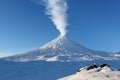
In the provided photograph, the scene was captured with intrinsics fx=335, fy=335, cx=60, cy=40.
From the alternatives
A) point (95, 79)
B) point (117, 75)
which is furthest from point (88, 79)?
point (117, 75)

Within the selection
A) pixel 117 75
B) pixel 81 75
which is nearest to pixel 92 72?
pixel 81 75

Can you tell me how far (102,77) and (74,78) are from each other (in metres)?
5.35

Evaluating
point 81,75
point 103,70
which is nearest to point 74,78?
point 81,75

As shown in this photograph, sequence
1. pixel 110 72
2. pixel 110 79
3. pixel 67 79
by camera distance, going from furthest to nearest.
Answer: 1. pixel 67 79
2. pixel 110 72
3. pixel 110 79

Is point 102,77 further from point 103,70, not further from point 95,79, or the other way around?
point 103,70

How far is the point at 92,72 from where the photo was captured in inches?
1916

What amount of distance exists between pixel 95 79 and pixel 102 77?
103cm

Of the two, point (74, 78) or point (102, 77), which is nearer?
point (102, 77)

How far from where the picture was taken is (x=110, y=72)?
154 feet

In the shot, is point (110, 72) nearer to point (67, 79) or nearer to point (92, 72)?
point (92, 72)

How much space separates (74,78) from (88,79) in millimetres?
3911

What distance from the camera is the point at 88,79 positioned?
44906 millimetres

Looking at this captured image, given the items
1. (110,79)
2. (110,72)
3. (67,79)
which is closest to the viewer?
(110,79)

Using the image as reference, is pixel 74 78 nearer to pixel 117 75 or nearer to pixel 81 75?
pixel 81 75
